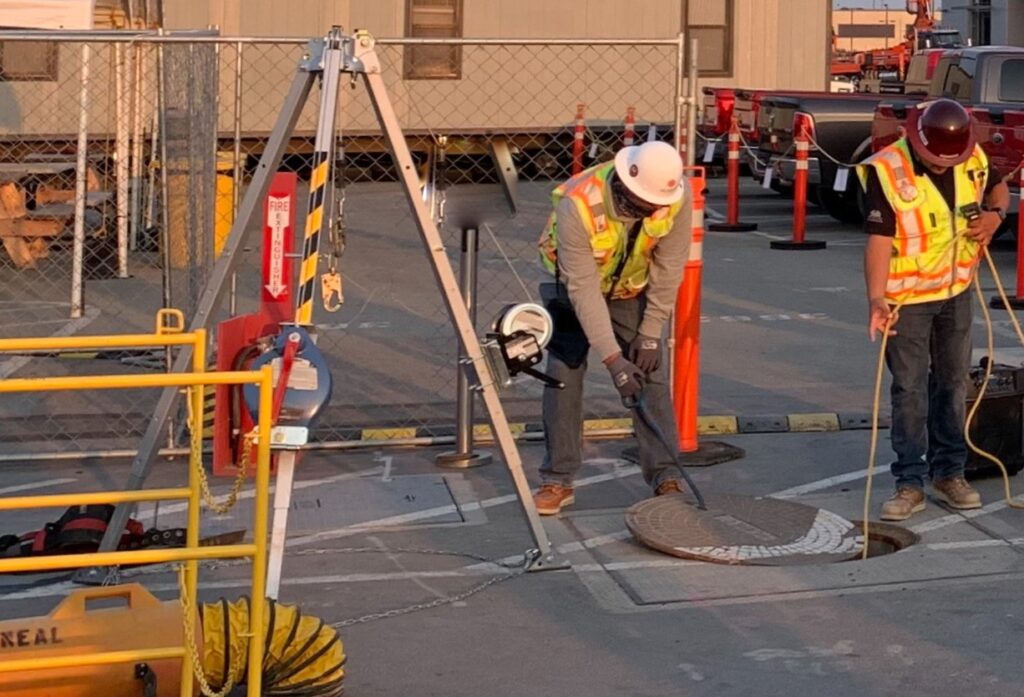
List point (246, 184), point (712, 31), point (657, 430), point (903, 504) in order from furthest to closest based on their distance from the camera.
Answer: point (712, 31), point (246, 184), point (657, 430), point (903, 504)

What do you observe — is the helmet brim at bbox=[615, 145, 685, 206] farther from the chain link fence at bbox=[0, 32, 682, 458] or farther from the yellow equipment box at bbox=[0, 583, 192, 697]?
the yellow equipment box at bbox=[0, 583, 192, 697]

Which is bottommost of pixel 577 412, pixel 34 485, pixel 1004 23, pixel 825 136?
pixel 34 485

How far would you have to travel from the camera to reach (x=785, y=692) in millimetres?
5266

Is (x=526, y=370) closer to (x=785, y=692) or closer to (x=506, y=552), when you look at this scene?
(x=506, y=552)

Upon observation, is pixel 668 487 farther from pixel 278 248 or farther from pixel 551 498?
pixel 278 248

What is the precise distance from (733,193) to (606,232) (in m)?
12.4

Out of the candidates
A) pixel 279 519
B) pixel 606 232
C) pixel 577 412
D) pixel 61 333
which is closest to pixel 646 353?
pixel 577 412

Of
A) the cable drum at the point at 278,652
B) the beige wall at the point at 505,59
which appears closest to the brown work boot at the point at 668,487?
the cable drum at the point at 278,652

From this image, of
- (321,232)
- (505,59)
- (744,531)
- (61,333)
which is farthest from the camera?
(505,59)

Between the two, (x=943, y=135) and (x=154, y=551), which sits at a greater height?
(x=943, y=135)

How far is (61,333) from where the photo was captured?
12.4 meters

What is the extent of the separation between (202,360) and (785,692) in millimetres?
2040

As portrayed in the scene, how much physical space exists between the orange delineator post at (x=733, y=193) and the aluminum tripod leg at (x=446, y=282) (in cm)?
1266

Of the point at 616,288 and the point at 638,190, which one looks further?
the point at 616,288
